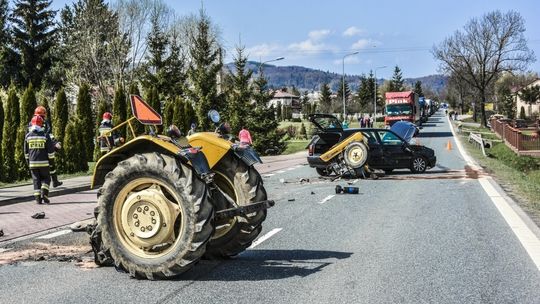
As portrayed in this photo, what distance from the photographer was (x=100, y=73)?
166 ft

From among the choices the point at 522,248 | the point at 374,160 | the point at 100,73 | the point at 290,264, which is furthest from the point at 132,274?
the point at 100,73

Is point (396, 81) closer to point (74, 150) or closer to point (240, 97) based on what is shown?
point (240, 97)

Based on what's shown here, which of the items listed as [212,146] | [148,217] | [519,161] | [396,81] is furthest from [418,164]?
[396,81]

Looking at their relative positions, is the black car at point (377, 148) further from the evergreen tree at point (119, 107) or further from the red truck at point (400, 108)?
the red truck at point (400, 108)

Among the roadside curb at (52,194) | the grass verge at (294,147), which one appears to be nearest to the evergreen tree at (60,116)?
the roadside curb at (52,194)

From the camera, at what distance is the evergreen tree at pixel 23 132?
19938 millimetres

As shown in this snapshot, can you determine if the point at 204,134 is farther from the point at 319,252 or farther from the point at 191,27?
the point at 191,27

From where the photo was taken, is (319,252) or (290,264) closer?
(290,264)

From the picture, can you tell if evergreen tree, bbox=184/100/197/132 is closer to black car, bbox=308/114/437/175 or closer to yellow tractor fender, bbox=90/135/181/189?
black car, bbox=308/114/437/175

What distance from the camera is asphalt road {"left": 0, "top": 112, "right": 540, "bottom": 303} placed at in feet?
18.0

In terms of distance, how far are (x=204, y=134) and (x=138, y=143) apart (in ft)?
2.82

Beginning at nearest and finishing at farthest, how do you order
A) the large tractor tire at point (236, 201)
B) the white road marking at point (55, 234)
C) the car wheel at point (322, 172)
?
the large tractor tire at point (236, 201), the white road marking at point (55, 234), the car wheel at point (322, 172)

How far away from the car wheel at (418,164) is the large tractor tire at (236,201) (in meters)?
14.4

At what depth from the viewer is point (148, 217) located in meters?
5.86
